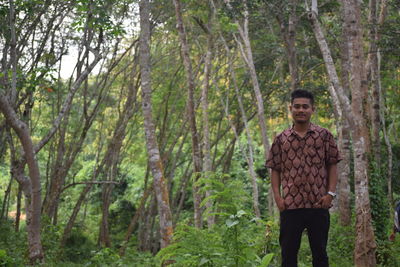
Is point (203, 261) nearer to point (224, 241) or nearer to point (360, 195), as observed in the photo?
point (224, 241)

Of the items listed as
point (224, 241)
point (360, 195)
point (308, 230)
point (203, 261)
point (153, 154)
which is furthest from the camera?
point (153, 154)

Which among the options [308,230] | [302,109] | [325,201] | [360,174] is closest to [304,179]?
[325,201]

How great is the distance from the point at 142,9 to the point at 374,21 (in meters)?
6.70

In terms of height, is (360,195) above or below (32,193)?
below

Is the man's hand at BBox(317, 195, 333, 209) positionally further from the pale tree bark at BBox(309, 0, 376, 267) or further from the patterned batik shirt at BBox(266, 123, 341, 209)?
the pale tree bark at BBox(309, 0, 376, 267)

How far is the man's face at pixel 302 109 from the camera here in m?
4.05

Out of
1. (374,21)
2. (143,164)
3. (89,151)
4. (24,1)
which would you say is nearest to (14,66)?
(24,1)

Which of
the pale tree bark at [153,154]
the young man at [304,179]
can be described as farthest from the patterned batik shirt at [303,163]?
the pale tree bark at [153,154]

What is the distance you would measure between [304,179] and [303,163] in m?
0.12

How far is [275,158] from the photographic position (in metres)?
4.06

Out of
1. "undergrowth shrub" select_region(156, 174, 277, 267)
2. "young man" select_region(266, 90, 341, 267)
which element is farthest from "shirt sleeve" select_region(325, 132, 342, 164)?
"undergrowth shrub" select_region(156, 174, 277, 267)

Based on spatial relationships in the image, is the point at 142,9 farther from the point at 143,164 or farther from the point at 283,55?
the point at 143,164

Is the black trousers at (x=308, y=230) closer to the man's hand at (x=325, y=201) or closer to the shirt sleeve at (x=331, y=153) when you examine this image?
the man's hand at (x=325, y=201)

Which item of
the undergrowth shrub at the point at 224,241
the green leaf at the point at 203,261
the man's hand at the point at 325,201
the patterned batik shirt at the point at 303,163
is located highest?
the patterned batik shirt at the point at 303,163
